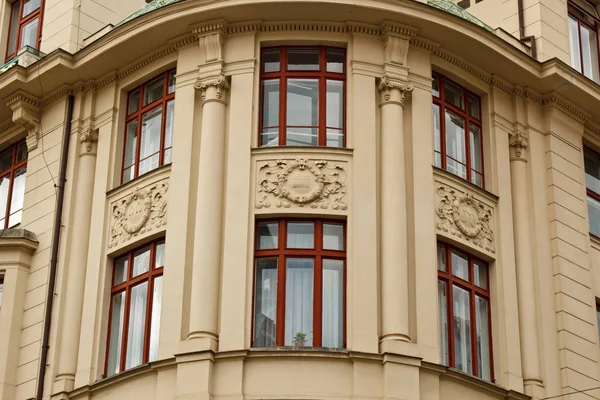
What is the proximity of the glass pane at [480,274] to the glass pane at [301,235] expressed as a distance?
12.2 feet

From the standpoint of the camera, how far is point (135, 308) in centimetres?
2684

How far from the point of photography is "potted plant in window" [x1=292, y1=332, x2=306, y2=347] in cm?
2483

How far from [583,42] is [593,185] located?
3.95 meters

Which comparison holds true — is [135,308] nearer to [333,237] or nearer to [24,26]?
[333,237]

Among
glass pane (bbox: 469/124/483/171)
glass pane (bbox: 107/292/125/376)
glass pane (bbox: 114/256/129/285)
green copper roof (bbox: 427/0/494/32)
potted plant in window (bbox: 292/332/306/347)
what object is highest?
green copper roof (bbox: 427/0/494/32)

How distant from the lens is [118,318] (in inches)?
1067

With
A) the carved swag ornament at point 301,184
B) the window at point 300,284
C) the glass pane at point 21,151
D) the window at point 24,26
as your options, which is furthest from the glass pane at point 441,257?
the window at point 24,26

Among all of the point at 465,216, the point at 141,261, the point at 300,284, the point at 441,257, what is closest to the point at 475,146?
the point at 465,216

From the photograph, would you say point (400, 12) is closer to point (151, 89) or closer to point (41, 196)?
point (151, 89)

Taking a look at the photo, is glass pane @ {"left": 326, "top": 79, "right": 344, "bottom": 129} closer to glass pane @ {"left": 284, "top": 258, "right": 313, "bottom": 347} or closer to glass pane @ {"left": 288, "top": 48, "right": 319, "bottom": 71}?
glass pane @ {"left": 288, "top": 48, "right": 319, "bottom": 71}

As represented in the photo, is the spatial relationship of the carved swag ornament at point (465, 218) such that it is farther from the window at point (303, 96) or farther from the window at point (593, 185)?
the window at point (593, 185)

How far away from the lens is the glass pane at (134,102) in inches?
1148

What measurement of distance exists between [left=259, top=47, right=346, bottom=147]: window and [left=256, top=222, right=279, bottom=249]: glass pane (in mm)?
1783

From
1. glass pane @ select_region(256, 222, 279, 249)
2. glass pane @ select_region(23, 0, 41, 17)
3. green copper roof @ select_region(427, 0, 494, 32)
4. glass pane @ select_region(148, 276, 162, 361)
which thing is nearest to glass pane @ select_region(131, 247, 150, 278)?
glass pane @ select_region(148, 276, 162, 361)
